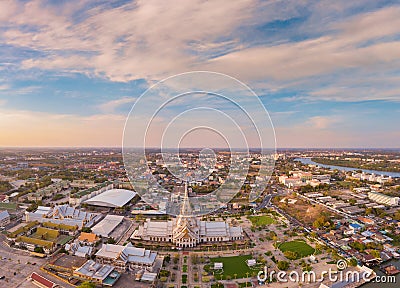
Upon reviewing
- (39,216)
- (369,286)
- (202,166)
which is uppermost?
(202,166)

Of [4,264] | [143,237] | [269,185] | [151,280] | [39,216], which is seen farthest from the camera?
[269,185]

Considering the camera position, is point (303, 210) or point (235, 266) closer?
point (235, 266)

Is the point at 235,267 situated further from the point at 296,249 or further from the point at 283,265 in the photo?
the point at 296,249

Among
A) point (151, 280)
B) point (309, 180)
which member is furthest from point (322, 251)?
point (309, 180)

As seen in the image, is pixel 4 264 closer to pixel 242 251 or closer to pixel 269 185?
pixel 242 251

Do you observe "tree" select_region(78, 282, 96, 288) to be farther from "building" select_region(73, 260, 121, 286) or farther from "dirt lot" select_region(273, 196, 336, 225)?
"dirt lot" select_region(273, 196, 336, 225)

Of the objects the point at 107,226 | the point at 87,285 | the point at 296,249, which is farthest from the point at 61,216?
the point at 296,249
